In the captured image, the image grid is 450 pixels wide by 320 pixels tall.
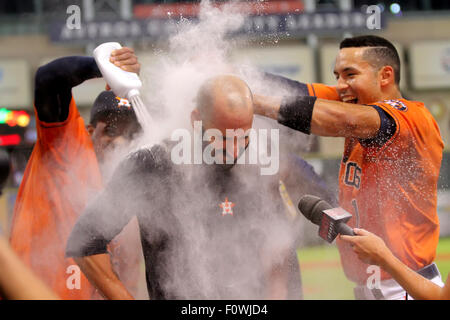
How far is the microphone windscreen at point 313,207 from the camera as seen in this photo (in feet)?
4.90

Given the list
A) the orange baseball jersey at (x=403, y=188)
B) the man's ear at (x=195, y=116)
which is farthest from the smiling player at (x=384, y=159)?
the man's ear at (x=195, y=116)

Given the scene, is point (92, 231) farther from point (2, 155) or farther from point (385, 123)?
point (385, 123)

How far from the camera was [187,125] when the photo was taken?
1.52 meters

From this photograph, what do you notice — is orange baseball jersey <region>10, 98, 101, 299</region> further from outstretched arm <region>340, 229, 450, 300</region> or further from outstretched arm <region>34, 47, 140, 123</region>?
outstretched arm <region>340, 229, 450, 300</region>

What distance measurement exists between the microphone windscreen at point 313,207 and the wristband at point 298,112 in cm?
24

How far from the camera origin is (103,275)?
60.4 inches

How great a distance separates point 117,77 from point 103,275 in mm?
633

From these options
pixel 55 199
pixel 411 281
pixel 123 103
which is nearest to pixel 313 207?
pixel 411 281

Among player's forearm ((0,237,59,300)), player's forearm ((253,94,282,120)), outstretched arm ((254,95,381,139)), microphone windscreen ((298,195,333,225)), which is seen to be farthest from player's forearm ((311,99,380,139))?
player's forearm ((0,237,59,300))

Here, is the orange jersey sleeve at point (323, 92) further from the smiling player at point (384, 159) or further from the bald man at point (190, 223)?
the bald man at point (190, 223)

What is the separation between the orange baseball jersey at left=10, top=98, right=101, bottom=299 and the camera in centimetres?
157

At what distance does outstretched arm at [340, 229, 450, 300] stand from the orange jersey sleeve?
0.44m

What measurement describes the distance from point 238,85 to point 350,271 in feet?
2.36

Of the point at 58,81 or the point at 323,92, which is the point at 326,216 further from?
the point at 58,81
